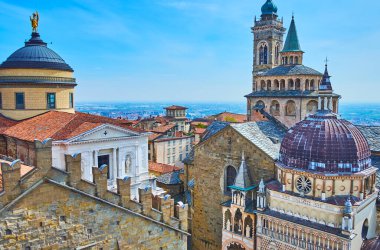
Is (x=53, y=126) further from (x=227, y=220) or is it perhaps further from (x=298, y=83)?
(x=298, y=83)

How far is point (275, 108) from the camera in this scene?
3969cm

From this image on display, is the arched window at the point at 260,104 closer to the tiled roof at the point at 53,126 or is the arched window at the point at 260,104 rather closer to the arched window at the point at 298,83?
the arched window at the point at 298,83

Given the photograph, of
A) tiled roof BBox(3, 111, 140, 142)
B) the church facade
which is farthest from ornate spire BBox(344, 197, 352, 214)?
tiled roof BBox(3, 111, 140, 142)

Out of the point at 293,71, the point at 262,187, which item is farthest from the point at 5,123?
the point at 293,71

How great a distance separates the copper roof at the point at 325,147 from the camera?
21078 millimetres

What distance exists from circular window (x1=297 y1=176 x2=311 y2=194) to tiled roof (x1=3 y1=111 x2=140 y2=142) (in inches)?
692

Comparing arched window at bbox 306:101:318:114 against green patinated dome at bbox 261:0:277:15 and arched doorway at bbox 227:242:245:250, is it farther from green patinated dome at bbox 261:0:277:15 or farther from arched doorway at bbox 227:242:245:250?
green patinated dome at bbox 261:0:277:15

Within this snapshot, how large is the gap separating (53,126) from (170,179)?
→ 1953cm

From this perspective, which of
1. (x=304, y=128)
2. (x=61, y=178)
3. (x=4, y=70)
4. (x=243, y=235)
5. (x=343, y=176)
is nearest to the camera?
(x=61, y=178)

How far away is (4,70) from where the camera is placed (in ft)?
106

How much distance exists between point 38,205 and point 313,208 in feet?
53.7

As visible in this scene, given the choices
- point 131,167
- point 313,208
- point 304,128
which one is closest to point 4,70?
point 131,167

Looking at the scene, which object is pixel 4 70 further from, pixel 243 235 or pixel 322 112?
pixel 322 112

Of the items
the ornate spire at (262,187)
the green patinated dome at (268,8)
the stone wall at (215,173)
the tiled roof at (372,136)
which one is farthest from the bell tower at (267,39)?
the ornate spire at (262,187)
